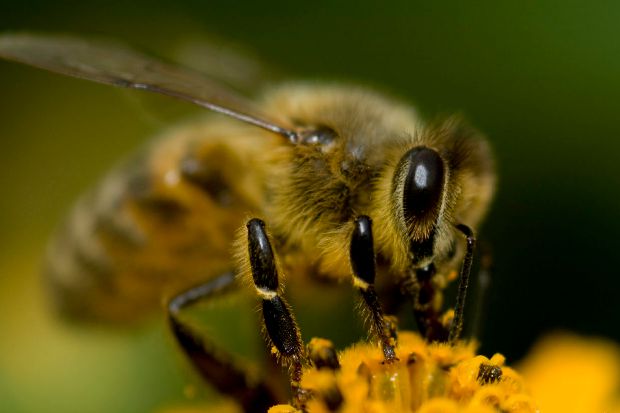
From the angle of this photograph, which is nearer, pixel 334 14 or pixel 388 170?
pixel 388 170

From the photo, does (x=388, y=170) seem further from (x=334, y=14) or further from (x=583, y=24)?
(x=334, y=14)

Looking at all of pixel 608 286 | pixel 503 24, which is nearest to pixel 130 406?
pixel 608 286

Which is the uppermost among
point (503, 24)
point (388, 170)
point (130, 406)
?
point (503, 24)

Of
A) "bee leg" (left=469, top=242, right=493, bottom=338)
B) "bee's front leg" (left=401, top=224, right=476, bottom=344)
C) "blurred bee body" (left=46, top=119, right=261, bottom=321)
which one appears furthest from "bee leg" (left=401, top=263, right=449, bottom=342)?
"blurred bee body" (left=46, top=119, right=261, bottom=321)

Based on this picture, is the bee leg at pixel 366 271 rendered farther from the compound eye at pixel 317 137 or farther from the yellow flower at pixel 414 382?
the compound eye at pixel 317 137

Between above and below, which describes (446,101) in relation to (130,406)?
above

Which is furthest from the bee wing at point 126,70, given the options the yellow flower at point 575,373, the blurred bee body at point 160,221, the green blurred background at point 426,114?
the yellow flower at point 575,373

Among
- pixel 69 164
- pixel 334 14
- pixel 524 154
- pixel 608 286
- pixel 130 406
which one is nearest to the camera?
pixel 130 406

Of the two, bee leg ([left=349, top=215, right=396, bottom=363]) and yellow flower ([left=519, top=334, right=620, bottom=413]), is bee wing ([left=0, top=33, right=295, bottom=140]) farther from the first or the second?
yellow flower ([left=519, top=334, right=620, bottom=413])
